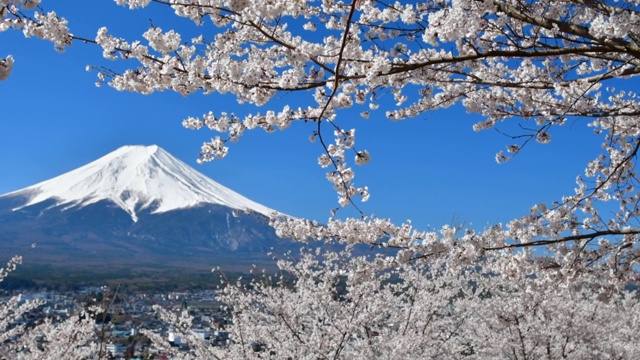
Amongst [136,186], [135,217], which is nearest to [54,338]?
[135,217]

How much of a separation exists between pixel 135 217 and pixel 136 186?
57.6ft

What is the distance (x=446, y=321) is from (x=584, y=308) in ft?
6.51

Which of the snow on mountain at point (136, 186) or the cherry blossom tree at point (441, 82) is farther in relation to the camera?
the snow on mountain at point (136, 186)

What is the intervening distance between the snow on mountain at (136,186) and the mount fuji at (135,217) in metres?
0.24

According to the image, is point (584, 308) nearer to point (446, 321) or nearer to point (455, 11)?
point (446, 321)

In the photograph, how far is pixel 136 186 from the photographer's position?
6093 inches

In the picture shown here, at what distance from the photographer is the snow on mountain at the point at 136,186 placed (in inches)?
5674

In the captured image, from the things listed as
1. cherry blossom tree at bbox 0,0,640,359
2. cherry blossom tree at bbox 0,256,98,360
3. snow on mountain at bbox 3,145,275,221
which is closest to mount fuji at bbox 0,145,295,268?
snow on mountain at bbox 3,145,275,221

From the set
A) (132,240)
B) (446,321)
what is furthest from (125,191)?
(446,321)

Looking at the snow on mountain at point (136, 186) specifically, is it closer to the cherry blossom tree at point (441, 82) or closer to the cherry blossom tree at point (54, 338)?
the cherry blossom tree at point (54, 338)

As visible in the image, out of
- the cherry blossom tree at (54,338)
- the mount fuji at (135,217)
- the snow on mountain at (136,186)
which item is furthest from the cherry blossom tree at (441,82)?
the snow on mountain at (136,186)

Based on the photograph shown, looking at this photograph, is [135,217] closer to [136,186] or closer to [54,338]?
[136,186]

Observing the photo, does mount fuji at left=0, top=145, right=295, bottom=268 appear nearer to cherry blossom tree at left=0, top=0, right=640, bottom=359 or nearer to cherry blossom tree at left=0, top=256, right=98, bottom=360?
cherry blossom tree at left=0, top=256, right=98, bottom=360

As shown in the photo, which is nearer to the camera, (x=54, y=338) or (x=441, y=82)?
(x=441, y=82)
